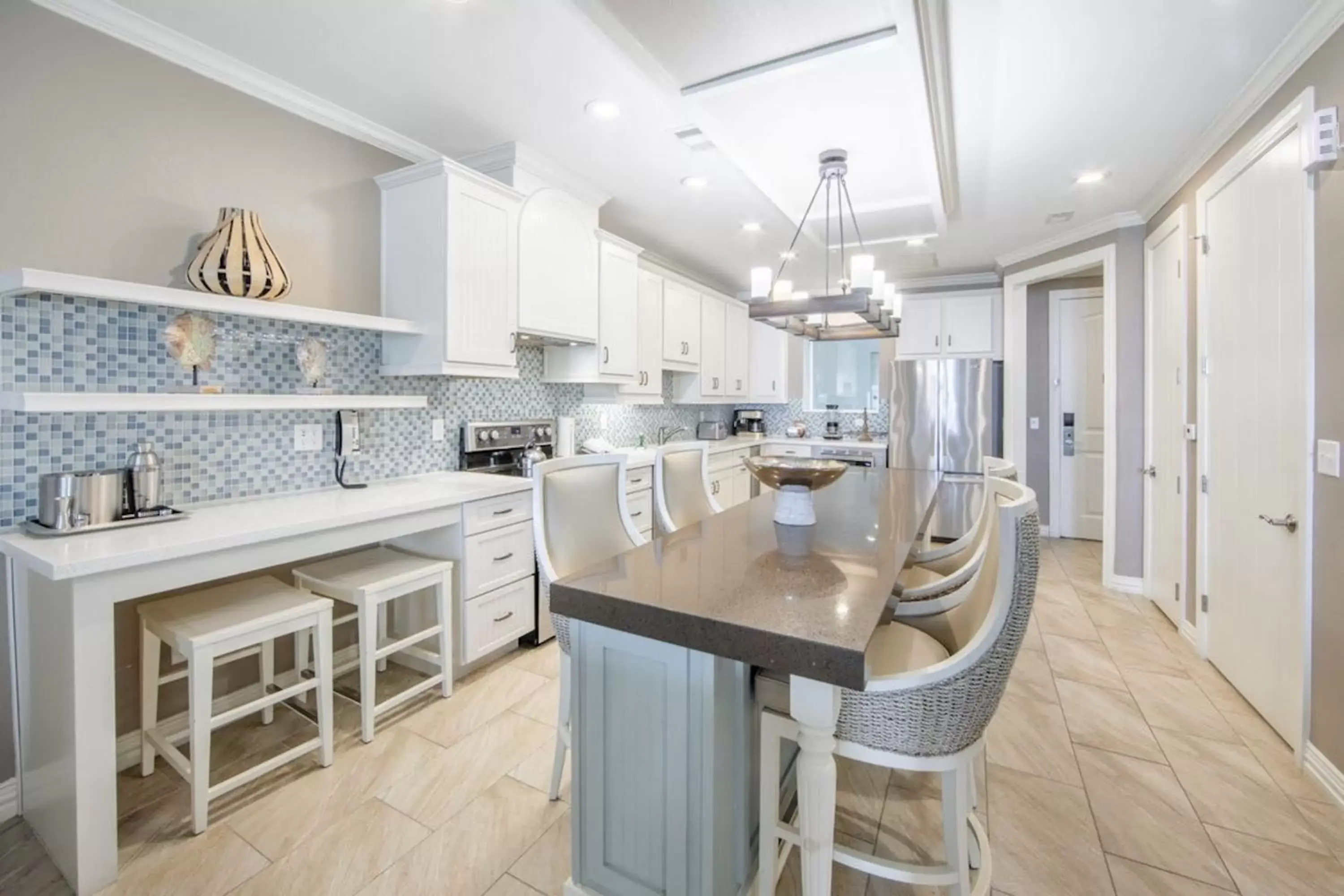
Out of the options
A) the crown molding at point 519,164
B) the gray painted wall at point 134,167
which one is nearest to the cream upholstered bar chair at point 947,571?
the crown molding at point 519,164

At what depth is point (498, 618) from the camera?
266 cm

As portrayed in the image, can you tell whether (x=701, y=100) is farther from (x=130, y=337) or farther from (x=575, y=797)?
(x=575, y=797)

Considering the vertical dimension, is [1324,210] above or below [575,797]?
above

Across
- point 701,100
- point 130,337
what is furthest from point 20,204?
point 701,100

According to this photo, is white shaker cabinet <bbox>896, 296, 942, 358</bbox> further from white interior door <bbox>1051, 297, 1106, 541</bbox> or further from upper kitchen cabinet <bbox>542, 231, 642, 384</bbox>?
upper kitchen cabinet <bbox>542, 231, 642, 384</bbox>

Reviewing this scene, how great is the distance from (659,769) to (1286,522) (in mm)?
2330

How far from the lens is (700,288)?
493cm

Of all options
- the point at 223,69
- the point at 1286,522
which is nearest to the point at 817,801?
the point at 1286,522

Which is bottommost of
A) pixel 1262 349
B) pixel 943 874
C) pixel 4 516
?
pixel 943 874

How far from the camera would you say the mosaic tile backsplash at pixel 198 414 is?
67.7 inches

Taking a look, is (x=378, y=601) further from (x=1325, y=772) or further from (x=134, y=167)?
(x=1325, y=772)

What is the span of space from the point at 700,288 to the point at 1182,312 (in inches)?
124

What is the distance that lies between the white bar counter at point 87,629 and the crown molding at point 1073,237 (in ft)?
15.1

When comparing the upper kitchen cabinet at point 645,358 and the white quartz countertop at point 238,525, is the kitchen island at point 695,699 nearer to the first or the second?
the white quartz countertop at point 238,525
